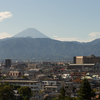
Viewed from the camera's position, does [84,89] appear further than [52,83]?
No

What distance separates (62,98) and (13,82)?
142ft

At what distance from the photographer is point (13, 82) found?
9644 cm

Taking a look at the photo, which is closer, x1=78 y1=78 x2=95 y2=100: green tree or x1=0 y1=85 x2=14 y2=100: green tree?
x1=78 y1=78 x2=95 y2=100: green tree

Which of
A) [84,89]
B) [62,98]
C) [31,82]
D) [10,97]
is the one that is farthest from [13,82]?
[84,89]

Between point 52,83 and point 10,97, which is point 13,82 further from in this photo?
point 10,97

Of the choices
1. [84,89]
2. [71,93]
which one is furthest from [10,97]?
[84,89]

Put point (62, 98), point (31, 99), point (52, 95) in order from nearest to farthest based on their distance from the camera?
point (62, 98) < point (31, 99) < point (52, 95)

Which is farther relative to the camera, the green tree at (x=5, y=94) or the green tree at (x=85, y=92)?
the green tree at (x=5, y=94)

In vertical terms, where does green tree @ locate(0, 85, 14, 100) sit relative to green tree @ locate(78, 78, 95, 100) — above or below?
below

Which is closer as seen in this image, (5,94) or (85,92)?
(85,92)

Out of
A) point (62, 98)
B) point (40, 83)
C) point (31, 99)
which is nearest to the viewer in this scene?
point (62, 98)

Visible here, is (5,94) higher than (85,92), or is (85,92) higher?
(85,92)

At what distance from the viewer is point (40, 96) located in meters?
64.1

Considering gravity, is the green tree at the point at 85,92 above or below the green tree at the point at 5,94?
above
